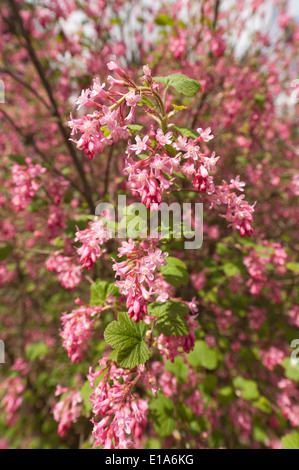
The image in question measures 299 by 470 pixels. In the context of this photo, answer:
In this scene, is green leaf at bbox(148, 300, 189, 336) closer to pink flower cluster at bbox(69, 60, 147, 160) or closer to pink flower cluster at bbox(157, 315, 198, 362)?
pink flower cluster at bbox(157, 315, 198, 362)

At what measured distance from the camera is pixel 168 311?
1.66 metres

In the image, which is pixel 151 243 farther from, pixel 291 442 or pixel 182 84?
pixel 291 442

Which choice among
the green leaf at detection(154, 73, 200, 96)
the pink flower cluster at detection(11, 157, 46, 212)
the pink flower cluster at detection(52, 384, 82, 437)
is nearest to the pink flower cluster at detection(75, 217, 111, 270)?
the green leaf at detection(154, 73, 200, 96)

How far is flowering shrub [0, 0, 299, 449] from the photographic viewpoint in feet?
5.02

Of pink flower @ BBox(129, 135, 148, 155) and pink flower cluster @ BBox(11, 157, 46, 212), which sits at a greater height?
pink flower cluster @ BBox(11, 157, 46, 212)

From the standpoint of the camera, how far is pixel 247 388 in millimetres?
3611

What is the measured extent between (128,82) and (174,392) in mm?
3086

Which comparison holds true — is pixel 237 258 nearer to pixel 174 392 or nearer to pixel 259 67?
pixel 174 392

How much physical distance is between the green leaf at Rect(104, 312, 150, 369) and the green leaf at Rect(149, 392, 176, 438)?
1.36 meters

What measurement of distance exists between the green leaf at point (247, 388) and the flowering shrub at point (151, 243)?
0.03 m

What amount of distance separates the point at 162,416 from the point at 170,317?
59.4 inches

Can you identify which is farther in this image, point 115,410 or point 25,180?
point 25,180

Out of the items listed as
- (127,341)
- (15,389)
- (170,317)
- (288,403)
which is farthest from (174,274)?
(15,389)
